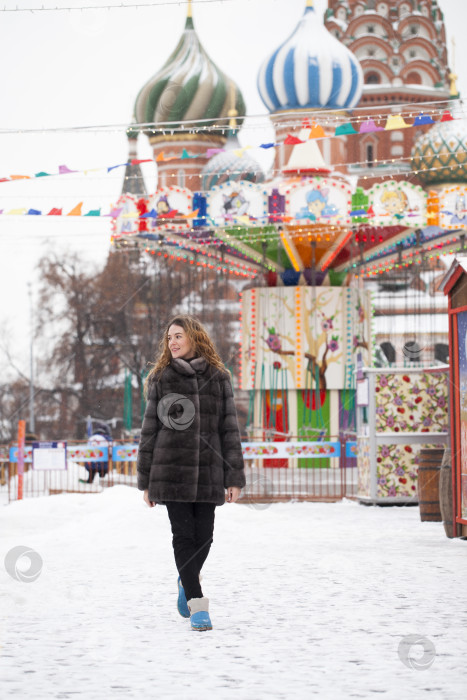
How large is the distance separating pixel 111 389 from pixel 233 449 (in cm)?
4635

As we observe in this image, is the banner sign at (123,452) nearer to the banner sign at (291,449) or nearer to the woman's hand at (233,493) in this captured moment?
the banner sign at (291,449)

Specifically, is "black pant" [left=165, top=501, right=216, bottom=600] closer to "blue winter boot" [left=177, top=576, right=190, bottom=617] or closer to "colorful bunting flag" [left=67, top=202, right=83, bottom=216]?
"blue winter boot" [left=177, top=576, right=190, bottom=617]

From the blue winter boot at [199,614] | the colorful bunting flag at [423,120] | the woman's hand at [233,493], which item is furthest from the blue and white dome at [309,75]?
the blue winter boot at [199,614]

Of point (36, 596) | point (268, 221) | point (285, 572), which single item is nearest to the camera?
point (36, 596)

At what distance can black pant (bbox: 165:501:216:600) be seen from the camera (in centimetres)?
716

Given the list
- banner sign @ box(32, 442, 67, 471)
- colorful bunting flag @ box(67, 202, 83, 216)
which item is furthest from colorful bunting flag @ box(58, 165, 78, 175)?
banner sign @ box(32, 442, 67, 471)

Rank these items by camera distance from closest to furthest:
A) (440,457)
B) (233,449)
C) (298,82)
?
(233,449), (440,457), (298,82)

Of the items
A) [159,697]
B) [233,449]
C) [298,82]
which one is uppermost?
[298,82]

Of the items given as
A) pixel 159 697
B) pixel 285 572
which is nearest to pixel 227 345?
pixel 285 572

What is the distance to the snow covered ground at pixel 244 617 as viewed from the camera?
5.71 metres

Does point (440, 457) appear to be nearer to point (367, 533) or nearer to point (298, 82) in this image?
point (367, 533)

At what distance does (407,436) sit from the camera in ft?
60.1

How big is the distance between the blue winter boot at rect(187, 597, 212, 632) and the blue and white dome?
24.4 m

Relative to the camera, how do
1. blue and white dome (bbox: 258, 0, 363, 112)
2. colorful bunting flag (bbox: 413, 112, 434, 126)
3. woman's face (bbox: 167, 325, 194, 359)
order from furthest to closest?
1. blue and white dome (bbox: 258, 0, 363, 112)
2. colorful bunting flag (bbox: 413, 112, 434, 126)
3. woman's face (bbox: 167, 325, 194, 359)
